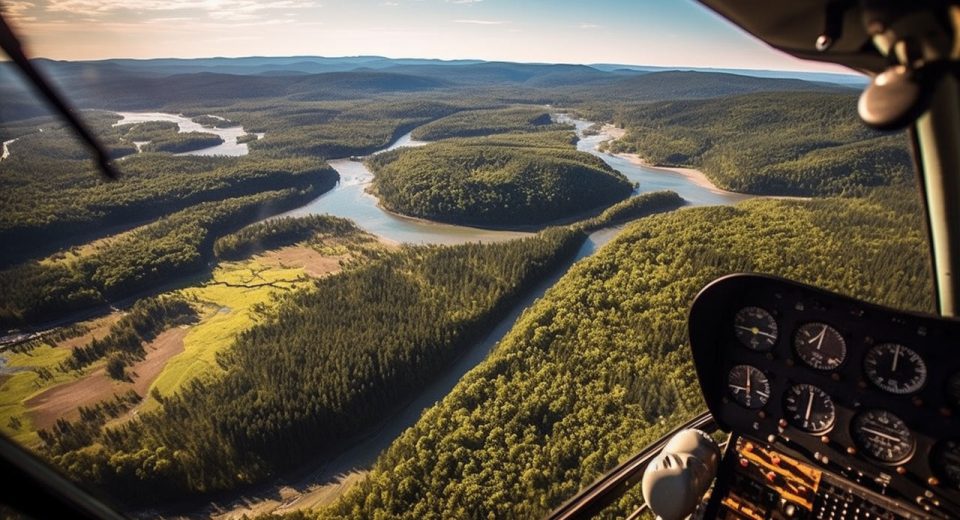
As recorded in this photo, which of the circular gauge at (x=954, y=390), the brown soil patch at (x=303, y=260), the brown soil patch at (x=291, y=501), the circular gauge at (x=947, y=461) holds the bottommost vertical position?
the brown soil patch at (x=291, y=501)

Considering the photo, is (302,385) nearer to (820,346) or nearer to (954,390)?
(820,346)

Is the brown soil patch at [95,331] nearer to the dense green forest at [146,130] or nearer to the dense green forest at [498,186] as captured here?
the dense green forest at [498,186]

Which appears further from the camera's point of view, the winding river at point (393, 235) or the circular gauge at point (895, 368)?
the winding river at point (393, 235)

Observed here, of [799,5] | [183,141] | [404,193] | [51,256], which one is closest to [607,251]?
[404,193]

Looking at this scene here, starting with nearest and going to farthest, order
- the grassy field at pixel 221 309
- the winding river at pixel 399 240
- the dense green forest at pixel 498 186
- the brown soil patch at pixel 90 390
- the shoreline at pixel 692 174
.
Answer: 1. the winding river at pixel 399 240
2. the brown soil patch at pixel 90 390
3. the grassy field at pixel 221 309
4. the dense green forest at pixel 498 186
5. the shoreline at pixel 692 174

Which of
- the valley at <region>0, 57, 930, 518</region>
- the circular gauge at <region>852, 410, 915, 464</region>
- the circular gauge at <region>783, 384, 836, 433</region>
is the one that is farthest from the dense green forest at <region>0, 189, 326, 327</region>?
the circular gauge at <region>852, 410, 915, 464</region>

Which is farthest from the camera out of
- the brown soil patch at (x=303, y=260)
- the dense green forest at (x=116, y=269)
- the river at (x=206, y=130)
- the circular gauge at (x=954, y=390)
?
the river at (x=206, y=130)

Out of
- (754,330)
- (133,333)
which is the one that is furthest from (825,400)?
(133,333)

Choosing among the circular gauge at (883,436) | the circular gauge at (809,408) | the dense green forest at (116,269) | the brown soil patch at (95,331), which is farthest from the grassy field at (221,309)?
the circular gauge at (883,436)
